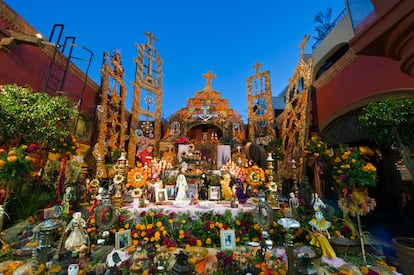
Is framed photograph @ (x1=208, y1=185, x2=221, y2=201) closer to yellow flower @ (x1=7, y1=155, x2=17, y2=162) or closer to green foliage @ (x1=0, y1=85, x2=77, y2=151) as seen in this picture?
green foliage @ (x1=0, y1=85, x2=77, y2=151)

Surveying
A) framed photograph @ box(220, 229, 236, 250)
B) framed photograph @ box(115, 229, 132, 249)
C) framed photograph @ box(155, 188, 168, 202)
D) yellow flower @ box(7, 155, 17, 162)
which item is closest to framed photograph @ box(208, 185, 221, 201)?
framed photograph @ box(155, 188, 168, 202)

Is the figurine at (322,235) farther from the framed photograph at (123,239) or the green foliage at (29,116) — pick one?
the green foliage at (29,116)

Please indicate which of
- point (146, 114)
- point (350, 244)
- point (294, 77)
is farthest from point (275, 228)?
point (146, 114)

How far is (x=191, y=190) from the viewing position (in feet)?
14.2

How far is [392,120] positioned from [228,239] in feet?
10.4

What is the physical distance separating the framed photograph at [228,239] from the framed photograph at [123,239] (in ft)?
5.24

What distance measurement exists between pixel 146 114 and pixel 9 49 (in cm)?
548

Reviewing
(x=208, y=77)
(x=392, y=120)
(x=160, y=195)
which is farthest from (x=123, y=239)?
(x=208, y=77)

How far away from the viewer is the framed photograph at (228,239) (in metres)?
2.86

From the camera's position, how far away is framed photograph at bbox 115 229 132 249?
109 inches

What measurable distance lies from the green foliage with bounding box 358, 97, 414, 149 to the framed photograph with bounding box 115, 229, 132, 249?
4453 millimetres

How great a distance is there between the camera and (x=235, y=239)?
2.99 meters

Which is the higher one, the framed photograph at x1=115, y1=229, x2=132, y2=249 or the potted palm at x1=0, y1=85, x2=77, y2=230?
the potted palm at x1=0, y1=85, x2=77, y2=230

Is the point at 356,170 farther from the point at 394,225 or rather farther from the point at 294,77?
the point at 294,77
